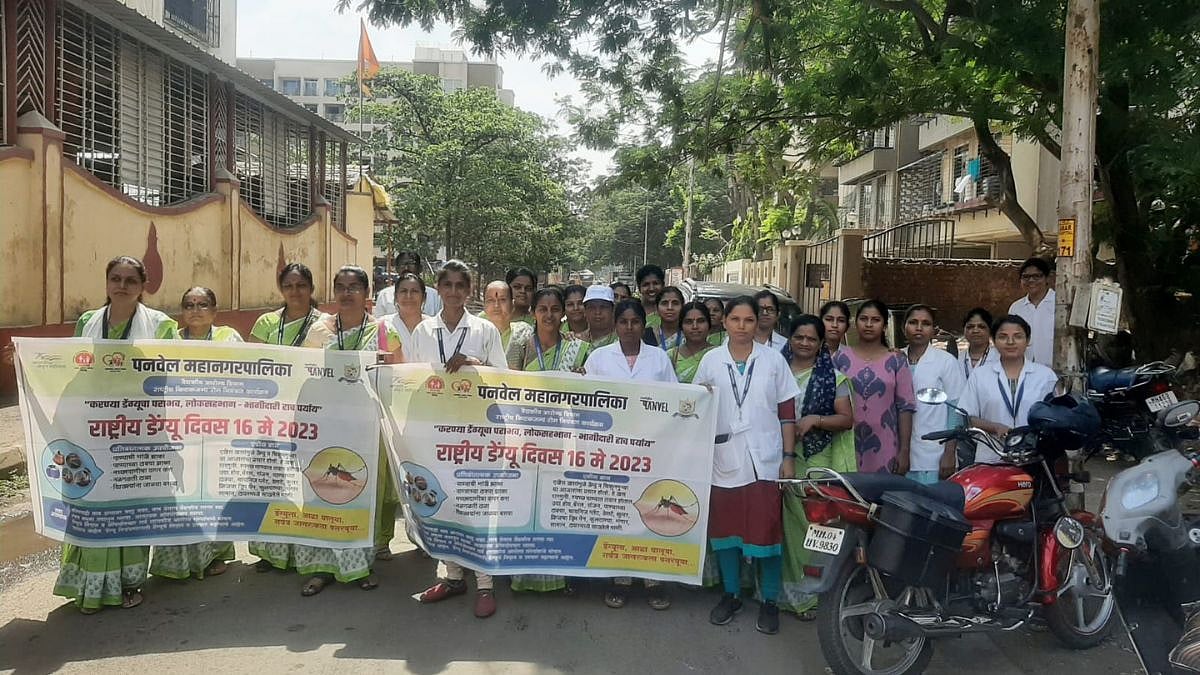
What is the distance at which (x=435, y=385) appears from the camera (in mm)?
4160

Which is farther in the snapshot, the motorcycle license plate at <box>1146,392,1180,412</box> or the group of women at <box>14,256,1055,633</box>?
the group of women at <box>14,256,1055,633</box>

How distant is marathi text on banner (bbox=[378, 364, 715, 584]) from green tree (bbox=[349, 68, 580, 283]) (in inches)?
806

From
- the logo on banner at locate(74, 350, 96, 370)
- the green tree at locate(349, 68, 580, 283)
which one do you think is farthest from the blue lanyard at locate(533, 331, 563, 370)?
the green tree at locate(349, 68, 580, 283)

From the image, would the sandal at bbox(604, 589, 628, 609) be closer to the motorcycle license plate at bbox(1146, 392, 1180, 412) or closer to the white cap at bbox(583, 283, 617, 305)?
the white cap at bbox(583, 283, 617, 305)

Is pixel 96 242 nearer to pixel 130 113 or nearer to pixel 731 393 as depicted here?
pixel 130 113

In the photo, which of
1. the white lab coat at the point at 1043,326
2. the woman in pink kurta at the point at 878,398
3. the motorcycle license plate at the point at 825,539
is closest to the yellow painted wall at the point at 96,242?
the woman in pink kurta at the point at 878,398

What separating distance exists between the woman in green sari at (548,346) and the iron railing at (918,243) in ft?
42.5

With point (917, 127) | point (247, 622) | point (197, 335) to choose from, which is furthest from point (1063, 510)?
point (917, 127)

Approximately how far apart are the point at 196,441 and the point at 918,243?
1836cm

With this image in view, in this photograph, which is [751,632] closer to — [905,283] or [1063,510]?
[1063,510]

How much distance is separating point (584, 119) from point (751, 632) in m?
11.3

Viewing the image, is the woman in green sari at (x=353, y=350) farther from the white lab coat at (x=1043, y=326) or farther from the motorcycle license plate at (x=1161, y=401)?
the white lab coat at (x=1043, y=326)

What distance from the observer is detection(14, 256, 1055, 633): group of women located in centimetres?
411

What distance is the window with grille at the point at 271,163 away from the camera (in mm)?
14531
